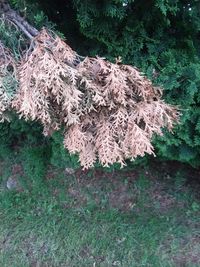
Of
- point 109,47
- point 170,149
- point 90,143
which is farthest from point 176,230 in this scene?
point 109,47

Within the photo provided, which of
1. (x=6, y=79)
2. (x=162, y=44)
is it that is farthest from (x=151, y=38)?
(x=6, y=79)

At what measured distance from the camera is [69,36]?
3.22 m

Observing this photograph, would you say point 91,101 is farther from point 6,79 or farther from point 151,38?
point 151,38

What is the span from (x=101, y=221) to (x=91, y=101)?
2.14 metres

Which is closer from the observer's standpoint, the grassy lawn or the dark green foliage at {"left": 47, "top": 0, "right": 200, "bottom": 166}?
the dark green foliage at {"left": 47, "top": 0, "right": 200, "bottom": 166}

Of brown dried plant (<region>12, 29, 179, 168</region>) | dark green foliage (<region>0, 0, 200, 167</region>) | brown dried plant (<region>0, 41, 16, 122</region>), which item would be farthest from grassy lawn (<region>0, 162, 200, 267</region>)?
brown dried plant (<region>0, 41, 16, 122</region>)

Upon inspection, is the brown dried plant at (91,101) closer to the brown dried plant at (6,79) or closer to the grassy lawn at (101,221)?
the brown dried plant at (6,79)

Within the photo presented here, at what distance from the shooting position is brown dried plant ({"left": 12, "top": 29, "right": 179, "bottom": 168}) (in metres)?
2.23

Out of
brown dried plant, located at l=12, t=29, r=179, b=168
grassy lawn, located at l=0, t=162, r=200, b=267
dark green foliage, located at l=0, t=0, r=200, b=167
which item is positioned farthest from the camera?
grassy lawn, located at l=0, t=162, r=200, b=267

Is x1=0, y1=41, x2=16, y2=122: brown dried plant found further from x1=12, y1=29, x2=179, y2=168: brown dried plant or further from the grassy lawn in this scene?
the grassy lawn

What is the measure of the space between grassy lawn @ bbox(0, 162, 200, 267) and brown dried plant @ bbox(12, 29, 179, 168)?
5.38 feet

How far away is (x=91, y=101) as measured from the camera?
2.34 meters

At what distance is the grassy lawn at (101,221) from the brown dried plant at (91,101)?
1.64m

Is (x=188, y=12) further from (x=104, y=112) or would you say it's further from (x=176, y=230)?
(x=176, y=230)
